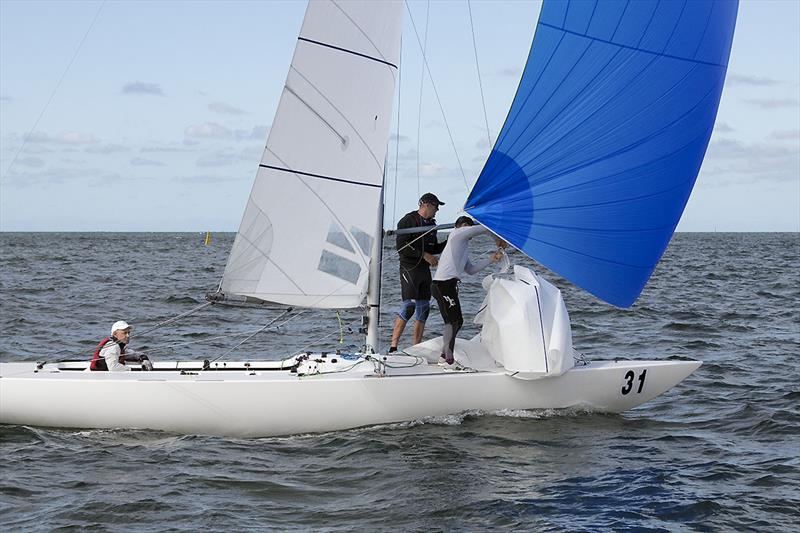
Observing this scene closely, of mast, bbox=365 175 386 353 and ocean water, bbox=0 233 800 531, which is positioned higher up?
mast, bbox=365 175 386 353

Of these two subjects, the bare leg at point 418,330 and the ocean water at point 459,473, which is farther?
the bare leg at point 418,330

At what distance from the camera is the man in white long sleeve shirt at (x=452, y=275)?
28.3 feet

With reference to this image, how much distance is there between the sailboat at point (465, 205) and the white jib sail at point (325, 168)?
12 millimetres

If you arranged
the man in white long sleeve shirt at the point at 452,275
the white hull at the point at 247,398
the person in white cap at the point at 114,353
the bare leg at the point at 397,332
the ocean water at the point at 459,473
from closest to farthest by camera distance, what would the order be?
the ocean water at the point at 459,473 → the white hull at the point at 247,398 → the person in white cap at the point at 114,353 → the man in white long sleeve shirt at the point at 452,275 → the bare leg at the point at 397,332

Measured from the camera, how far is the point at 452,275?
868 centimetres

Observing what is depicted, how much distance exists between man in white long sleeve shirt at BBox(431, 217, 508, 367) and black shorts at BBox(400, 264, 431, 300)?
0.42 m

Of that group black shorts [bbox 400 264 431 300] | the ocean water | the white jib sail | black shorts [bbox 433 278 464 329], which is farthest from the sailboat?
black shorts [bbox 400 264 431 300]

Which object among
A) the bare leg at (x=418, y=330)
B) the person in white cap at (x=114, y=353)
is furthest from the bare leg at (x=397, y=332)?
the person in white cap at (x=114, y=353)

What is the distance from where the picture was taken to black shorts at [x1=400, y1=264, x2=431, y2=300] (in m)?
9.17

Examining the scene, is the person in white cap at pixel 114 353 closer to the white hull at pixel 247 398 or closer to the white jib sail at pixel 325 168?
the white hull at pixel 247 398

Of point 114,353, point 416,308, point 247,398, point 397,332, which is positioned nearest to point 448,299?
point 416,308

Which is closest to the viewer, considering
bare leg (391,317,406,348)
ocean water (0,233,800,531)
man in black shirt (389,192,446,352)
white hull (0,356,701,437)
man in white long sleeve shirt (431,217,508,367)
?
ocean water (0,233,800,531)

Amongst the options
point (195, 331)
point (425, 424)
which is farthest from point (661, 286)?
point (425, 424)

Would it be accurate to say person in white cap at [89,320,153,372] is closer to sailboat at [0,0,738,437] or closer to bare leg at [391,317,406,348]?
sailboat at [0,0,738,437]
